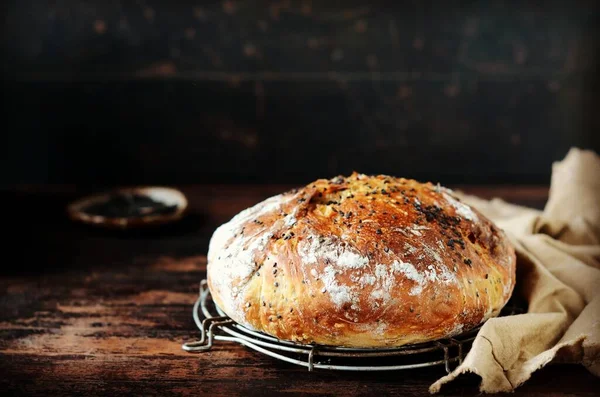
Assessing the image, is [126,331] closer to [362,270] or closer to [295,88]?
[362,270]

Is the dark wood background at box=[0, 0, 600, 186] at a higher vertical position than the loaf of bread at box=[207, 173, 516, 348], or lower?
higher

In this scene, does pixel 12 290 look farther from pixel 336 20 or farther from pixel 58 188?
pixel 336 20

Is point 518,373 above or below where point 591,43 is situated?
below

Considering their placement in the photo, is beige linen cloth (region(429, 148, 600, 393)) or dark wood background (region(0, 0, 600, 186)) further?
dark wood background (region(0, 0, 600, 186))

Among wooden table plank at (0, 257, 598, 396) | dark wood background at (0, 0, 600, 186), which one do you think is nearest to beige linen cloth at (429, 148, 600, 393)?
wooden table plank at (0, 257, 598, 396)

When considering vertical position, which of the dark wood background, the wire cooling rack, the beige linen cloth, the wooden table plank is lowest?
the wooden table plank

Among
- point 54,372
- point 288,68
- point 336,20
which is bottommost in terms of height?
point 54,372

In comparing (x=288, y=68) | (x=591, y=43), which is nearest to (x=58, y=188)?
(x=288, y=68)

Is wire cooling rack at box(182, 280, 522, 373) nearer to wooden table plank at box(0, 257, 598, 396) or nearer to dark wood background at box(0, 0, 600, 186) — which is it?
wooden table plank at box(0, 257, 598, 396)
